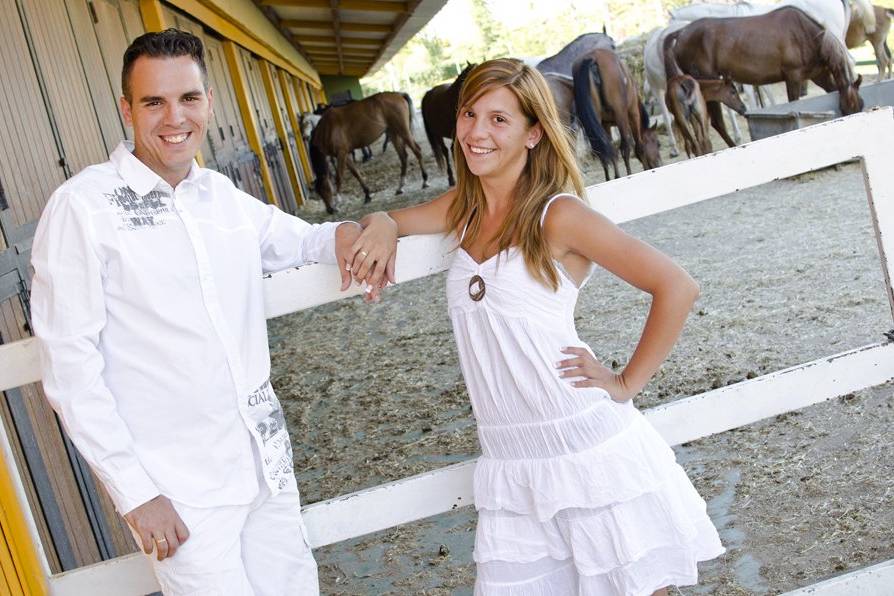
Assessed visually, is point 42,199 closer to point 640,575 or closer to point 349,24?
point 640,575

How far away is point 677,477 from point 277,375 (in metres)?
4.01

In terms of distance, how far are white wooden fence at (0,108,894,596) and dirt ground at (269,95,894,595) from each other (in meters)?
0.66

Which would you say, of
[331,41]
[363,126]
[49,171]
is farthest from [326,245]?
[331,41]

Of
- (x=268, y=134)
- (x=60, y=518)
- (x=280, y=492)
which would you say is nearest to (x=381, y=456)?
(x=60, y=518)

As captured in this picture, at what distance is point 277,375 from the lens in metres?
5.49

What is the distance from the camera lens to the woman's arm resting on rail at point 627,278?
5.37 feet

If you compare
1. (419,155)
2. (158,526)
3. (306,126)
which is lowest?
(158,526)

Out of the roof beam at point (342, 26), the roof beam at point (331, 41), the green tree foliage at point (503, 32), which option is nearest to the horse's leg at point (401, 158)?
the roof beam at point (342, 26)

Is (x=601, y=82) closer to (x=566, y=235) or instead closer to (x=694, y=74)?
(x=694, y=74)

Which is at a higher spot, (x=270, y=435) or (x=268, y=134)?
(x=268, y=134)

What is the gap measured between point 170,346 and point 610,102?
8763 mm

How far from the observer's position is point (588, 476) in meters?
1.67

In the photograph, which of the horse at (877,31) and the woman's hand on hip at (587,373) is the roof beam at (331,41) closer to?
the horse at (877,31)

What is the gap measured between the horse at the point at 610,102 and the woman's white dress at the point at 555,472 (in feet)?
26.9
